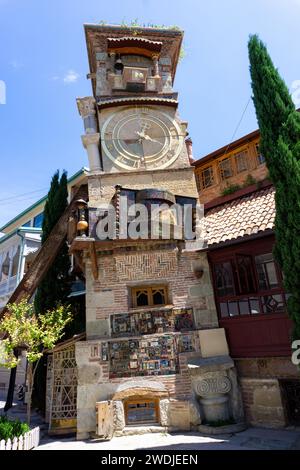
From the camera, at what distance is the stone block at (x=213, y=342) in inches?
337

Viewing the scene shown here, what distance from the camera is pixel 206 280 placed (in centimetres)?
934

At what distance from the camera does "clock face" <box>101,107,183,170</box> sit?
37.6 ft

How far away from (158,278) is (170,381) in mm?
2804

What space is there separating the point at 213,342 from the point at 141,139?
7.61 m

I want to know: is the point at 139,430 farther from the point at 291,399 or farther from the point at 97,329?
the point at 291,399

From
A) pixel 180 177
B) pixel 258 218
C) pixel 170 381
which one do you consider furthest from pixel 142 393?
pixel 180 177

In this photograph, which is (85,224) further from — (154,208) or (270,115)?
(270,115)

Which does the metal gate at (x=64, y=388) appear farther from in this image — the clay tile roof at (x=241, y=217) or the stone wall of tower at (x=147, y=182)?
the clay tile roof at (x=241, y=217)

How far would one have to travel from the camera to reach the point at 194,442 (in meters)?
6.86

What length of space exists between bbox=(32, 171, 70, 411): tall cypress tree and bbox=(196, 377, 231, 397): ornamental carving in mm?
A: 5646

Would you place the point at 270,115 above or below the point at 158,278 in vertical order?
above

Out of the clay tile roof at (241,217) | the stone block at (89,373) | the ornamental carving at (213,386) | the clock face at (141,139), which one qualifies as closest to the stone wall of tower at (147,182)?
the clock face at (141,139)

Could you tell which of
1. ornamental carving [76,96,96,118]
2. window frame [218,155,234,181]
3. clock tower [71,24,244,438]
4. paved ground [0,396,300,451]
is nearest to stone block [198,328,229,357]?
clock tower [71,24,244,438]

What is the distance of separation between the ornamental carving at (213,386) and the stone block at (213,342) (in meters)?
0.63
